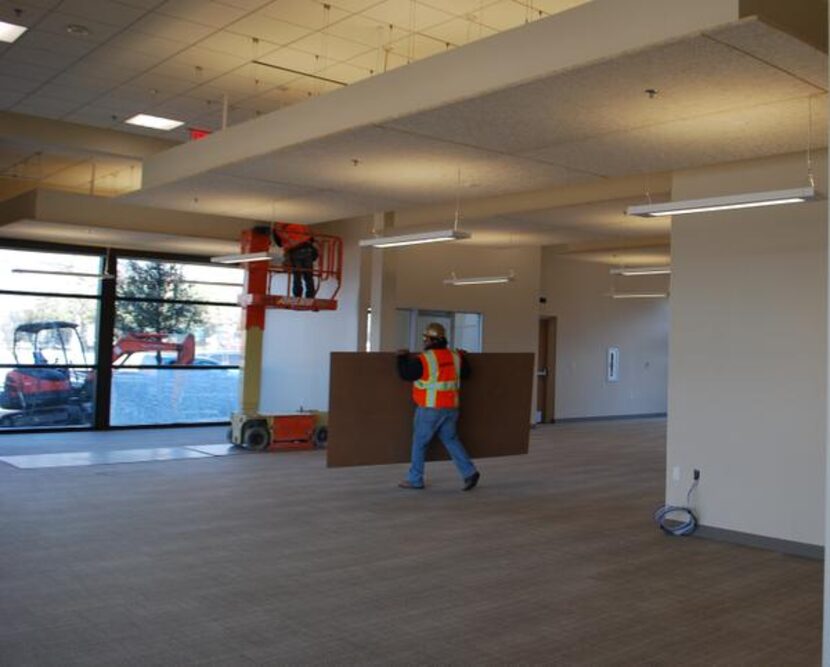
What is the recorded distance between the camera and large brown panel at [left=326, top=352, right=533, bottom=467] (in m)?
8.85

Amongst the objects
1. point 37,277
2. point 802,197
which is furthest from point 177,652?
point 37,277

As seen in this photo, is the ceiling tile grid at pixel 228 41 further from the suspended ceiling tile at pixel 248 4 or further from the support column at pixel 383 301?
the support column at pixel 383 301

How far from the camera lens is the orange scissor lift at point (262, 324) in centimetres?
1211

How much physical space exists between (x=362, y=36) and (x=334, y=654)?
18.4 feet

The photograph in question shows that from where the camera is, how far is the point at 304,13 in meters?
7.39

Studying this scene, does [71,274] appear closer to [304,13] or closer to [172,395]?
[172,395]

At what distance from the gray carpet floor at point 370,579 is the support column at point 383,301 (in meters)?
3.14

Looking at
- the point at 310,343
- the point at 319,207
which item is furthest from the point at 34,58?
the point at 310,343

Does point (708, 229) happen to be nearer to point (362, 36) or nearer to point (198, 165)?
point (362, 36)

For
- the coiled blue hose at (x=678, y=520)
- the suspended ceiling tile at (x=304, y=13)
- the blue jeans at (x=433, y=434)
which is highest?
the suspended ceiling tile at (x=304, y=13)

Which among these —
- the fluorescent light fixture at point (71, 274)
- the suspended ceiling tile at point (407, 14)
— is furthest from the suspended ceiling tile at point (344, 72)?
the fluorescent light fixture at point (71, 274)

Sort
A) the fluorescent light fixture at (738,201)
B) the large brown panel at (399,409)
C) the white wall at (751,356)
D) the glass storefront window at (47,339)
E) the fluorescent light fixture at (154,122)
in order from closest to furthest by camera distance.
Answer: the fluorescent light fixture at (738,201) → the white wall at (751,356) → the large brown panel at (399,409) → the fluorescent light fixture at (154,122) → the glass storefront window at (47,339)

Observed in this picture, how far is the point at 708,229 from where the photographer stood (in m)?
7.42

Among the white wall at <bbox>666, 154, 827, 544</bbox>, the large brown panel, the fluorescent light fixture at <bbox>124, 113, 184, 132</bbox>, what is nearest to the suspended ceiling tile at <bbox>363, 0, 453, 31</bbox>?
the white wall at <bbox>666, 154, 827, 544</bbox>
